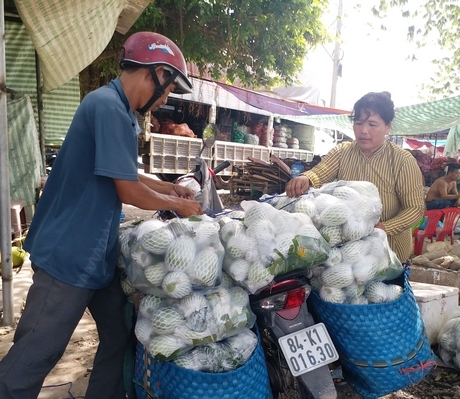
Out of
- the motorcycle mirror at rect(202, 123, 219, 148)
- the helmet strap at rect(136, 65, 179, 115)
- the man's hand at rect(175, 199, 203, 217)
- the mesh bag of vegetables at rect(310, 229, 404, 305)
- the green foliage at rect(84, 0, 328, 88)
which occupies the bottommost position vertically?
the mesh bag of vegetables at rect(310, 229, 404, 305)

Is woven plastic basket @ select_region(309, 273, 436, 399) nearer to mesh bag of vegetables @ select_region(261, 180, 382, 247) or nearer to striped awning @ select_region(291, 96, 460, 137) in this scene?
mesh bag of vegetables @ select_region(261, 180, 382, 247)

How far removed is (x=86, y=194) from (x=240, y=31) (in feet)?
19.8

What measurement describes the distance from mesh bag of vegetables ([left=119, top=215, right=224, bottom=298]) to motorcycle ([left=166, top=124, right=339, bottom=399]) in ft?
1.14

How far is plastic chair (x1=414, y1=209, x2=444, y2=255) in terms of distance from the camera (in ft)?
22.2

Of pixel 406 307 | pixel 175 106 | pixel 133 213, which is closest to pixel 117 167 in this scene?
pixel 406 307

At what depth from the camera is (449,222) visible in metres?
7.12

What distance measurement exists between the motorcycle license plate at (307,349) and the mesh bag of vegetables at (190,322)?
0.87 feet

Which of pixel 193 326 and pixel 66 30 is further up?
pixel 66 30

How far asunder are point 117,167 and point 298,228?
849 millimetres

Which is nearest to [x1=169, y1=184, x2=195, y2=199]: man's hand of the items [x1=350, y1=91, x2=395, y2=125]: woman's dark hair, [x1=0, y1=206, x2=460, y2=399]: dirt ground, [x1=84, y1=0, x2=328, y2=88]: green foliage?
[x1=350, y1=91, x2=395, y2=125]: woman's dark hair

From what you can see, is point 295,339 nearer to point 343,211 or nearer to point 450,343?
point 343,211

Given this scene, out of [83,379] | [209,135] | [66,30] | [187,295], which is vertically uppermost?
[66,30]

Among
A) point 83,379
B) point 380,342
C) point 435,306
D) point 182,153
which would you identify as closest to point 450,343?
point 435,306

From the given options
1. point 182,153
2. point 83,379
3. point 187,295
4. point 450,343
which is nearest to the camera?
point 187,295
